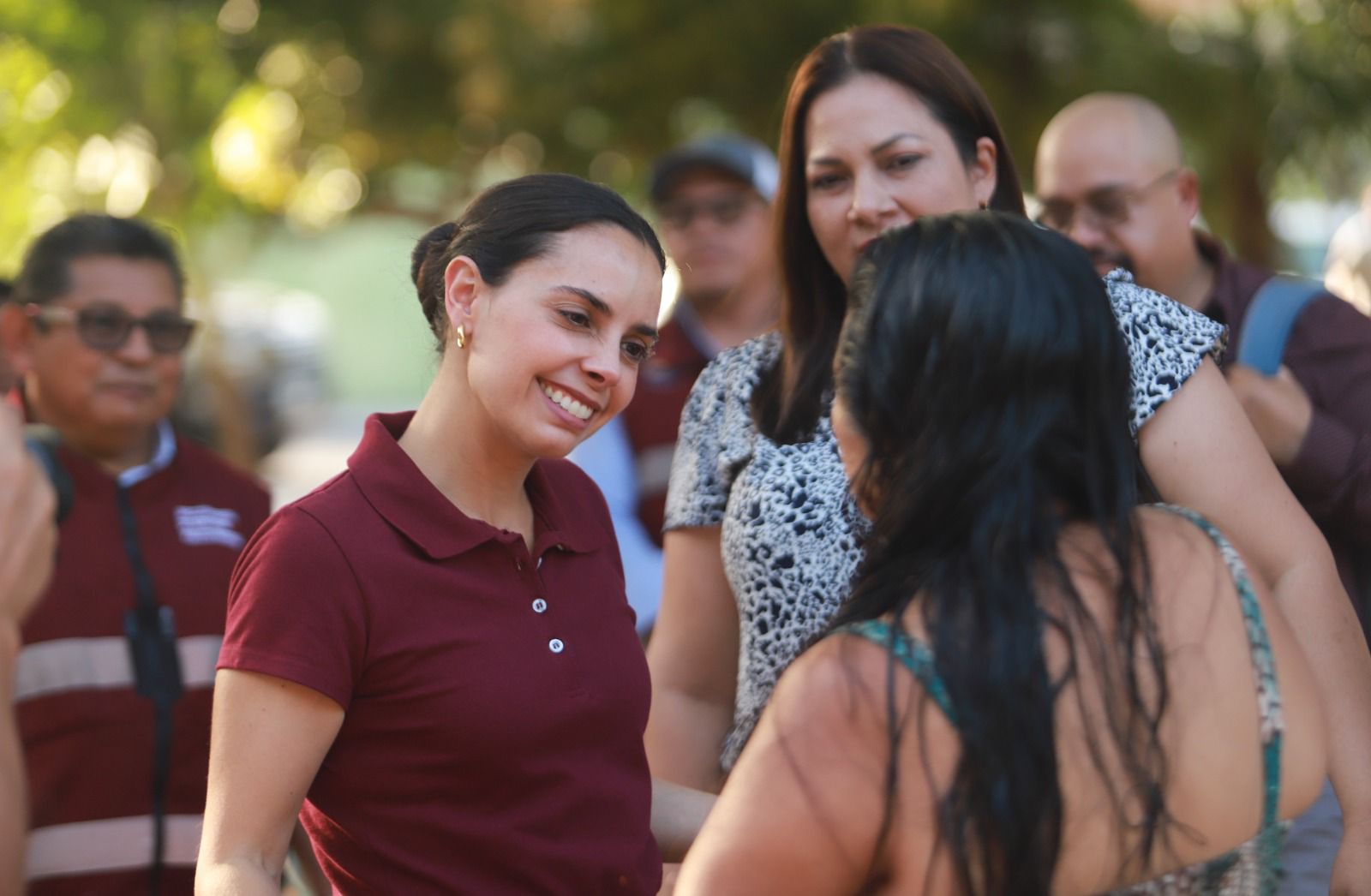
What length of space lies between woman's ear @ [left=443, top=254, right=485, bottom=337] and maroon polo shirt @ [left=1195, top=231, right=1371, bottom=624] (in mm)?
1702

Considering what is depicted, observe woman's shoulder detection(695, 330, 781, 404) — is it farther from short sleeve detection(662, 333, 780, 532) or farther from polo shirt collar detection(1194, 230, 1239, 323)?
polo shirt collar detection(1194, 230, 1239, 323)

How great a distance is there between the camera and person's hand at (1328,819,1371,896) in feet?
6.91

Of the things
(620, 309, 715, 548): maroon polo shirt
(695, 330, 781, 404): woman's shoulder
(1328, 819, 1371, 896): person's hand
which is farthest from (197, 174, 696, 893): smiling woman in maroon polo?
(620, 309, 715, 548): maroon polo shirt

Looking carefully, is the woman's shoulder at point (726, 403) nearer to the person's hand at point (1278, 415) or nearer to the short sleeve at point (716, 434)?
the short sleeve at point (716, 434)

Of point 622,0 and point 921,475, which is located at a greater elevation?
point 622,0

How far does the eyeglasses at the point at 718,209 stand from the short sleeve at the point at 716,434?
179cm

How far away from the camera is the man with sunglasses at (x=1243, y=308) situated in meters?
2.99

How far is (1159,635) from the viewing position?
1.59 metres

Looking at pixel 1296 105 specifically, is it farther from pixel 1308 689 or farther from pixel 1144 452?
pixel 1308 689

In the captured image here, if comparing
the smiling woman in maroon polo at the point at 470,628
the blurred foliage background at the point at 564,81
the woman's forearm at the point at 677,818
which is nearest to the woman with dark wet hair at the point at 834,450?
the woman's forearm at the point at 677,818

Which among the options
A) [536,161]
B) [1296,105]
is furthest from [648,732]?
[536,161]

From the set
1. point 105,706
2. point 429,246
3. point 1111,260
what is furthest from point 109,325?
point 1111,260

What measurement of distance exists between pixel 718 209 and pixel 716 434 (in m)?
2.00

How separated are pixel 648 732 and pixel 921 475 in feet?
4.16
